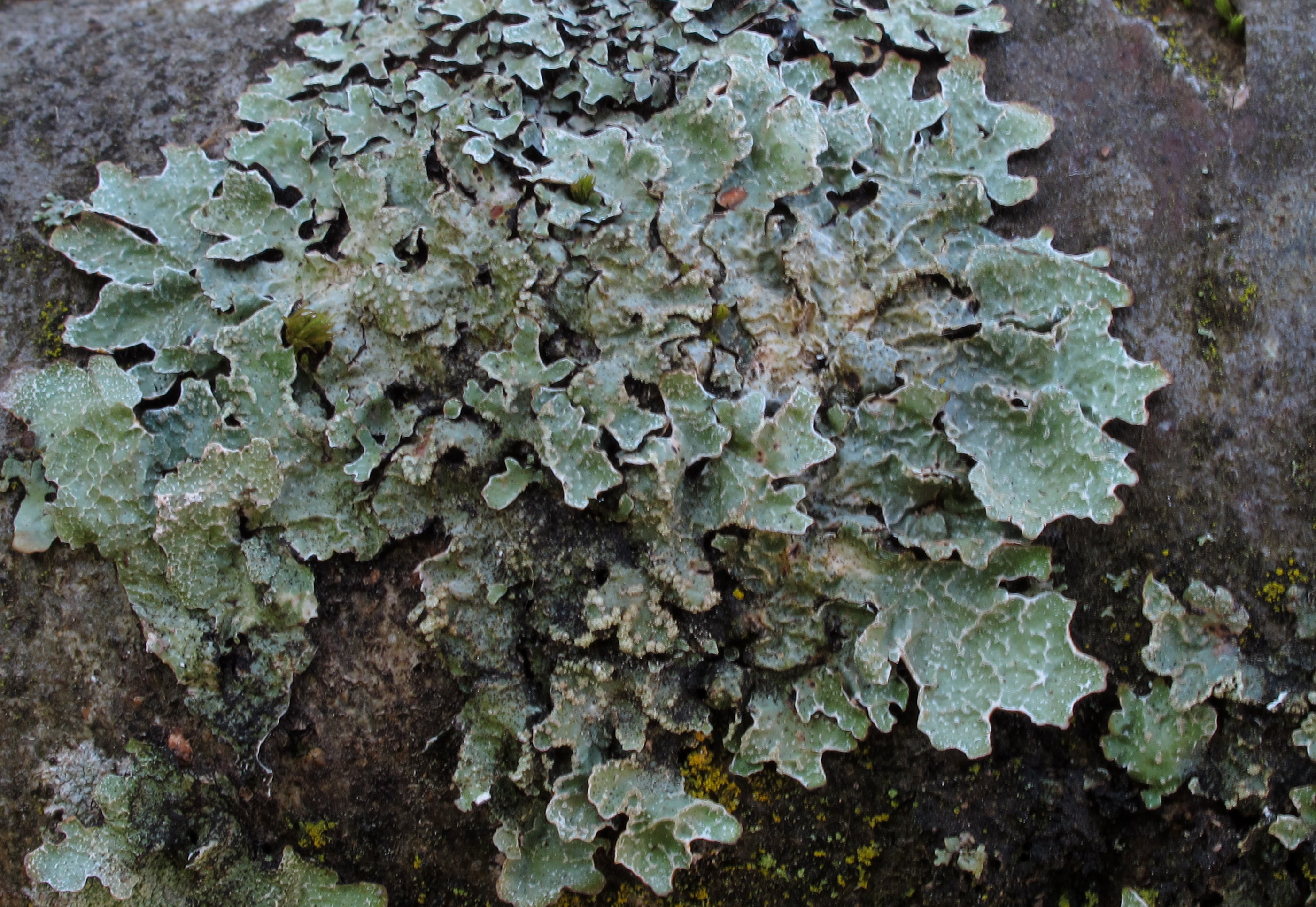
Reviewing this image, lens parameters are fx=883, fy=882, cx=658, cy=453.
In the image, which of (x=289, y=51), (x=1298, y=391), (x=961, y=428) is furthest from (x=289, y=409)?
(x=1298, y=391)

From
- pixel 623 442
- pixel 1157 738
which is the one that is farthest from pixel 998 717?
pixel 623 442

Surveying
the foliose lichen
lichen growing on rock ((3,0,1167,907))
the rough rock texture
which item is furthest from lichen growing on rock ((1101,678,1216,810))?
the foliose lichen

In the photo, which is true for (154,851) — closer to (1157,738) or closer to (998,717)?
(998,717)

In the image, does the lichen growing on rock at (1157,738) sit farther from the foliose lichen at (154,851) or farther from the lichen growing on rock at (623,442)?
the foliose lichen at (154,851)

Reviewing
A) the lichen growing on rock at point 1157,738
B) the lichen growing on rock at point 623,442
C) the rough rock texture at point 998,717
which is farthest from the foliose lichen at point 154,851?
the lichen growing on rock at point 1157,738

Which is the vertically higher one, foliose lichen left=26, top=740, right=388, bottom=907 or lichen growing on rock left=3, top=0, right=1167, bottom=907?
lichen growing on rock left=3, top=0, right=1167, bottom=907

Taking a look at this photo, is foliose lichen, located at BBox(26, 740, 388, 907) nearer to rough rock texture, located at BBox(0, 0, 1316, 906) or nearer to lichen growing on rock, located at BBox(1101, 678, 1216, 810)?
rough rock texture, located at BBox(0, 0, 1316, 906)
